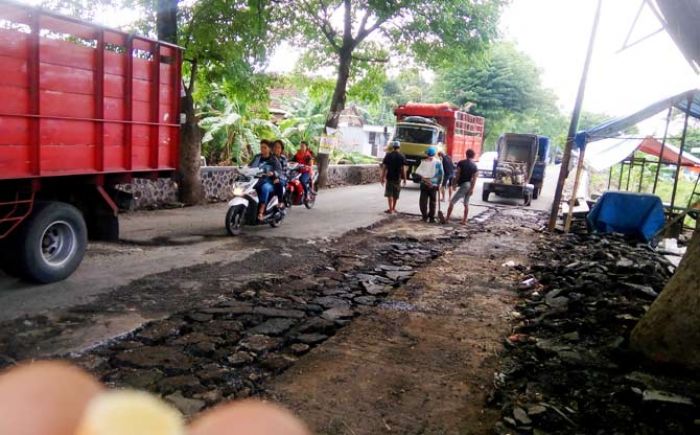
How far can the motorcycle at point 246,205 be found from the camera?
908 cm

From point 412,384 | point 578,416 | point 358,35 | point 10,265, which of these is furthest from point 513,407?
point 358,35

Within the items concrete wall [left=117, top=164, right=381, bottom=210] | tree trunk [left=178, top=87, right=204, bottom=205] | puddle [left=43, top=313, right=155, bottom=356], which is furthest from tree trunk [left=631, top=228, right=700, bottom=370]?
tree trunk [left=178, top=87, right=204, bottom=205]

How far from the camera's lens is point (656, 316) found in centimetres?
412

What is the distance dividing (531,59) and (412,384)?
37.6 meters

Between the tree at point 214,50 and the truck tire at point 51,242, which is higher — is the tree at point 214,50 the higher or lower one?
the higher one

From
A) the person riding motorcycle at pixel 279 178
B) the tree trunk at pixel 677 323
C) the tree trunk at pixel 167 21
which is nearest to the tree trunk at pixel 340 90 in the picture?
the person riding motorcycle at pixel 279 178

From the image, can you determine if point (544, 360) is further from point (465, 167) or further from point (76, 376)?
point (465, 167)

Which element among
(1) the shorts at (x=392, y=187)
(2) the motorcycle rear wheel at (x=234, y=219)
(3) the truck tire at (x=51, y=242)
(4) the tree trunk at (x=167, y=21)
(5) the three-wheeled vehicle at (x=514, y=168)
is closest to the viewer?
(3) the truck tire at (x=51, y=242)

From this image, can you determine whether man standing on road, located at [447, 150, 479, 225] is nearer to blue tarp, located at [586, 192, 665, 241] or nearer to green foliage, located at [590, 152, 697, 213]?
blue tarp, located at [586, 192, 665, 241]

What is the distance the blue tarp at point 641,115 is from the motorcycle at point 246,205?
6648 millimetres

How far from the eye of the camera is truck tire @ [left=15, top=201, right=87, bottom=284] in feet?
18.1

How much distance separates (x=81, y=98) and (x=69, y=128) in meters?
0.36

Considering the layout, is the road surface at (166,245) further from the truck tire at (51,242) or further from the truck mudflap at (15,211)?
the truck mudflap at (15,211)

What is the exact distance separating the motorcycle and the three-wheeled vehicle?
9817 mm
